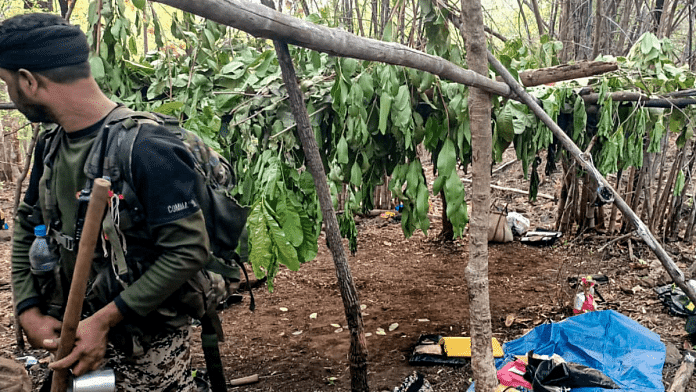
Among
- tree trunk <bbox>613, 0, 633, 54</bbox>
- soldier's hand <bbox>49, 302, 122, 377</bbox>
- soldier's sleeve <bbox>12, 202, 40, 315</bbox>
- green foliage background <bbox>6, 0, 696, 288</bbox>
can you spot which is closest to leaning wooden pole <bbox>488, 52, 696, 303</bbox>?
green foliage background <bbox>6, 0, 696, 288</bbox>

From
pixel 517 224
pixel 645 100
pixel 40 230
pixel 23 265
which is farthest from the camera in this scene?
pixel 517 224

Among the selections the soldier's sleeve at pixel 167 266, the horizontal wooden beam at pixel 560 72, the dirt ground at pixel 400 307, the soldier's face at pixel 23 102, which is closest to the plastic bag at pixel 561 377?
the dirt ground at pixel 400 307

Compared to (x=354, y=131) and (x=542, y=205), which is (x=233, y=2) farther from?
(x=542, y=205)

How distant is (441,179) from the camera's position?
289 cm

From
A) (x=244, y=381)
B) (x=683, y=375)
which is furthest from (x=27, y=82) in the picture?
(x=683, y=375)

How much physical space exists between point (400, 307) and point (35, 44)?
4540mm

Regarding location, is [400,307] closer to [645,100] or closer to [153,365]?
[645,100]

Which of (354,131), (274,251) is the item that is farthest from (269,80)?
(274,251)

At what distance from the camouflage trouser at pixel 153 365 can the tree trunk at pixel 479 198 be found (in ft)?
4.06

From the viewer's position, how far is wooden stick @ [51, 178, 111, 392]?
131 cm

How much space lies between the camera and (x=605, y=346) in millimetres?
3922

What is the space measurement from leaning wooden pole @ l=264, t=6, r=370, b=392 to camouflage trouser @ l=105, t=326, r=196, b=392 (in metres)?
1.00

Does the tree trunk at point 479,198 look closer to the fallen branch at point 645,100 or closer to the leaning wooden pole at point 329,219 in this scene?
the leaning wooden pole at point 329,219

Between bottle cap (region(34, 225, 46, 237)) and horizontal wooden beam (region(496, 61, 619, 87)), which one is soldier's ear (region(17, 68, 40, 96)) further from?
horizontal wooden beam (region(496, 61, 619, 87))
